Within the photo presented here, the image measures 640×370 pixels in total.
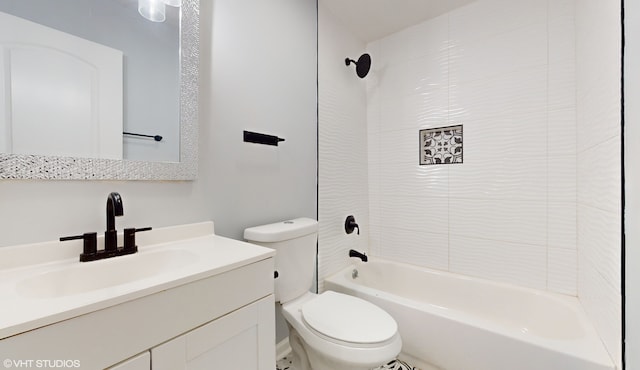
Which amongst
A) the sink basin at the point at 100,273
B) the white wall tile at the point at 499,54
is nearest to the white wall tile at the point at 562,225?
the white wall tile at the point at 499,54

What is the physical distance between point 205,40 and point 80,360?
3.90ft

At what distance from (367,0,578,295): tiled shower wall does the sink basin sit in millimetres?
1680

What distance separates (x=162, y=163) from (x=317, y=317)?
0.95m

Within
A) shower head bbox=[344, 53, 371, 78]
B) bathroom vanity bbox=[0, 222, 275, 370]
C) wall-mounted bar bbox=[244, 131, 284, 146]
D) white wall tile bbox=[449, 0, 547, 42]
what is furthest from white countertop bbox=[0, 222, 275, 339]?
white wall tile bbox=[449, 0, 547, 42]

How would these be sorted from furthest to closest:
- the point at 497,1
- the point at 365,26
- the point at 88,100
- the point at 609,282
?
the point at 365,26 < the point at 497,1 < the point at 609,282 < the point at 88,100

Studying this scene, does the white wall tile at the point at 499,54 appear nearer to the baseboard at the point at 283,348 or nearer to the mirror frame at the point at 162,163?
the mirror frame at the point at 162,163

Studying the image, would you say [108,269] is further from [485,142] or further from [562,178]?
[562,178]

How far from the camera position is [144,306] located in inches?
23.0

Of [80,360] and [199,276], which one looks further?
[199,276]

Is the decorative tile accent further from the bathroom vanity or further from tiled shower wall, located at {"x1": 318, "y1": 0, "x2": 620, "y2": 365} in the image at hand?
the bathroom vanity

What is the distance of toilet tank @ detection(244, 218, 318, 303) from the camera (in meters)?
1.21

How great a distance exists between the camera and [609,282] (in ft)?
3.26

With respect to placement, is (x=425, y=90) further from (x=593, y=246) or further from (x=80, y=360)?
(x=80, y=360)

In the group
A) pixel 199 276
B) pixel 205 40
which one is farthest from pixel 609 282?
pixel 205 40
